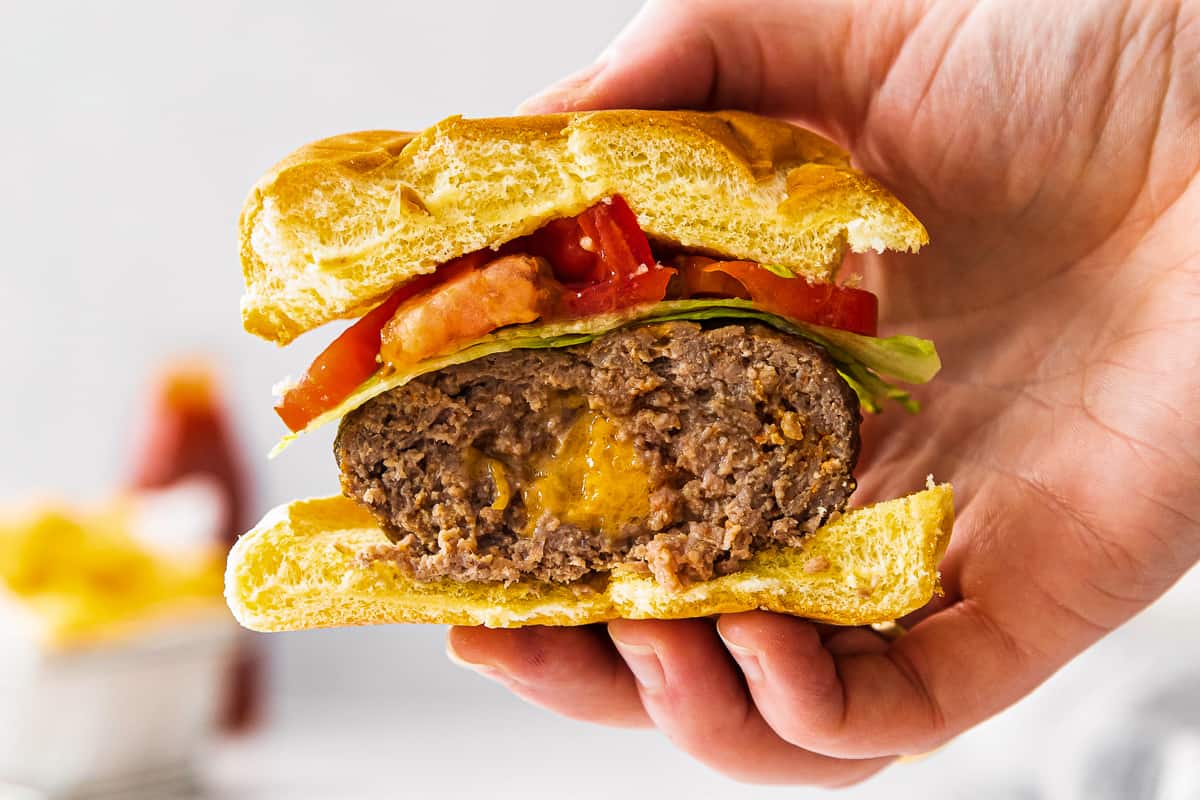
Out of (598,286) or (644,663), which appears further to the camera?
(644,663)

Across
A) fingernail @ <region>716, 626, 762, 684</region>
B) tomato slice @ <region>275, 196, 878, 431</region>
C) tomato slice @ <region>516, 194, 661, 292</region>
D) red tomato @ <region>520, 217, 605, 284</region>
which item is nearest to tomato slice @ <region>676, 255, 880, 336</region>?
tomato slice @ <region>275, 196, 878, 431</region>

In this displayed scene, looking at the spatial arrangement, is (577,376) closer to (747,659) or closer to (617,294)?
(617,294)

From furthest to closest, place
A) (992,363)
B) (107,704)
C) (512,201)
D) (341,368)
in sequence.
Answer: (107,704) → (992,363) → (341,368) → (512,201)

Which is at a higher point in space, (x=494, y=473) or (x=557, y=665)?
(x=494, y=473)

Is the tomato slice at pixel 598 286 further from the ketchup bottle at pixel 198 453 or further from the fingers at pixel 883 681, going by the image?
the ketchup bottle at pixel 198 453

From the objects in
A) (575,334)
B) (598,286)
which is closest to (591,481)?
(575,334)

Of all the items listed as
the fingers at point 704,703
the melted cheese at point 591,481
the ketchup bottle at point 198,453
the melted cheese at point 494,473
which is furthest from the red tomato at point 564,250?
the ketchup bottle at point 198,453
